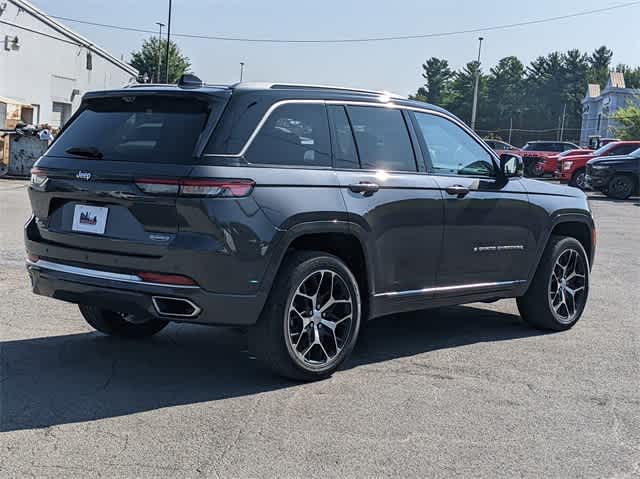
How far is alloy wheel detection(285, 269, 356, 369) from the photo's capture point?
5.27 m

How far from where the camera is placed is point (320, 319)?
17.8ft

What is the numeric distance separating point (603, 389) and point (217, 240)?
268 cm

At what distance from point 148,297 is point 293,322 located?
921 millimetres

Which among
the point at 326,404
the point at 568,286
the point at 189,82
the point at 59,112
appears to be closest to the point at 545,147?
the point at 59,112

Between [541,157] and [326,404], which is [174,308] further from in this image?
[541,157]

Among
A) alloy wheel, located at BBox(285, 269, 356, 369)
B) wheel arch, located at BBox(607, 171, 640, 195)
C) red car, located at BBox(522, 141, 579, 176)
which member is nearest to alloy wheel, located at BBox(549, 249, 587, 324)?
alloy wheel, located at BBox(285, 269, 356, 369)

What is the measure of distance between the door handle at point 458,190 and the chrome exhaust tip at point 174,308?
2.23 meters

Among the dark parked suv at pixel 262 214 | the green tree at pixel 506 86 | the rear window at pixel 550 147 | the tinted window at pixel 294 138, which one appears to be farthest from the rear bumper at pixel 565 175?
the green tree at pixel 506 86

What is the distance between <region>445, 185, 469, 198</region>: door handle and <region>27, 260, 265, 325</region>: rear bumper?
188 centimetres

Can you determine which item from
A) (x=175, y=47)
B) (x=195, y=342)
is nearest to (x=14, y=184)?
(x=195, y=342)

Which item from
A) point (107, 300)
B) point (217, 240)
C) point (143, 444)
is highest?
point (217, 240)

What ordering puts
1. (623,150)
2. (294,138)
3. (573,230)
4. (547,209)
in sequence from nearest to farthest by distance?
1. (294,138)
2. (547,209)
3. (573,230)
4. (623,150)

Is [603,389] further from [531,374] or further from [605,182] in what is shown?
[605,182]

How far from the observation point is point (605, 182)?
26375mm
